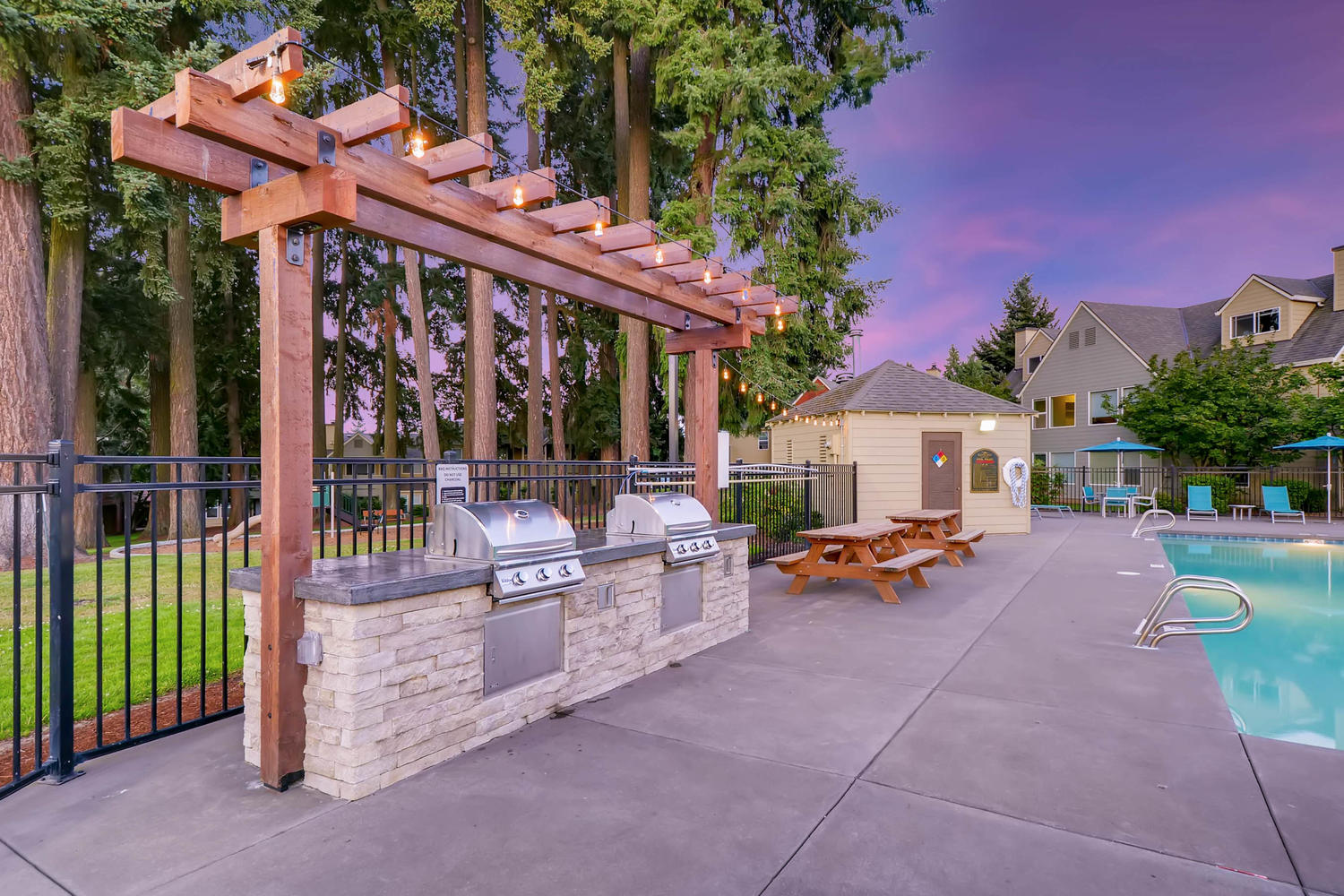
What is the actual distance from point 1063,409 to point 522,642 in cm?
2501

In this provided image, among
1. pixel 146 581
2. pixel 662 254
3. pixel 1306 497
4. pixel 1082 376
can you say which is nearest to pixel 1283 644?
pixel 662 254

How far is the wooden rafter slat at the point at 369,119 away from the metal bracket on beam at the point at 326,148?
0.03 m

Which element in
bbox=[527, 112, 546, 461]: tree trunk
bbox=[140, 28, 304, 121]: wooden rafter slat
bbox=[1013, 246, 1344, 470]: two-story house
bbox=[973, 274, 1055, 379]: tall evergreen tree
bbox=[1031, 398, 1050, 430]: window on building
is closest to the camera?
bbox=[140, 28, 304, 121]: wooden rafter slat

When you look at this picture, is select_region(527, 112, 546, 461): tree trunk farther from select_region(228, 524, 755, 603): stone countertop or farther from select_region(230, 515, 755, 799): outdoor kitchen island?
select_region(228, 524, 755, 603): stone countertop

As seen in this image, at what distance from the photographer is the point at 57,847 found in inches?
89.4

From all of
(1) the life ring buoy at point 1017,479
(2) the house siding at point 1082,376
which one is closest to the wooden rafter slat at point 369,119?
(1) the life ring buoy at point 1017,479

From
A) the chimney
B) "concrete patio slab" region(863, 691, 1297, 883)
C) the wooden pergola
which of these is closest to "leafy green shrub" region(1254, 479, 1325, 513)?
the chimney

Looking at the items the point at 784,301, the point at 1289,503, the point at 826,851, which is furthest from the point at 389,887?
the point at 1289,503

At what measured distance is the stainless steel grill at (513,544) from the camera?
3.20 m

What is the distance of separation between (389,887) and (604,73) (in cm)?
1512

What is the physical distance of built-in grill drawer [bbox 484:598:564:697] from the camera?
10.8 feet

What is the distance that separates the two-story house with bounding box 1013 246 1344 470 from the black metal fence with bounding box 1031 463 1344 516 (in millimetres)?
1065

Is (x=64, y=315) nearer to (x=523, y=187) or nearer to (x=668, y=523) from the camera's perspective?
(x=523, y=187)

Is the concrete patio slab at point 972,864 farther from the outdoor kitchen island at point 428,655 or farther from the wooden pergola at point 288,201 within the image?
the wooden pergola at point 288,201
